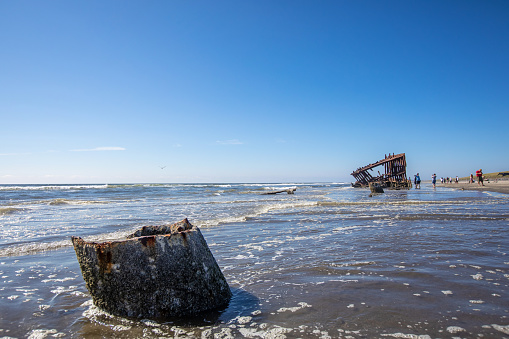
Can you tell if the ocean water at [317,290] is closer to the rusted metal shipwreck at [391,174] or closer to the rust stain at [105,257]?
the rust stain at [105,257]

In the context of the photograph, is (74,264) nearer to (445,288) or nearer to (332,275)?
(332,275)

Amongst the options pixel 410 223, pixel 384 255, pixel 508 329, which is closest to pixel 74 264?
pixel 384 255

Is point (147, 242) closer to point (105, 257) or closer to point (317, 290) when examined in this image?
point (105, 257)

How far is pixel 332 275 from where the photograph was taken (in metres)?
3.88

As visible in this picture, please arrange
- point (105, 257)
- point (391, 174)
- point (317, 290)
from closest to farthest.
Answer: point (105, 257)
point (317, 290)
point (391, 174)

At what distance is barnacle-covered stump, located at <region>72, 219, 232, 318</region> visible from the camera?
106 inches

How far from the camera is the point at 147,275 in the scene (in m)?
2.71

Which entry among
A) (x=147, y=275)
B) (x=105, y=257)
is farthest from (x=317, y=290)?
(x=105, y=257)

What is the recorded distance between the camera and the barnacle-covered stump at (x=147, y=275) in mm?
2699

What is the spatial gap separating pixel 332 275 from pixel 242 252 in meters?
1.88

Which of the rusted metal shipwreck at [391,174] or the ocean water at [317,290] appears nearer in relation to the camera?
the ocean water at [317,290]

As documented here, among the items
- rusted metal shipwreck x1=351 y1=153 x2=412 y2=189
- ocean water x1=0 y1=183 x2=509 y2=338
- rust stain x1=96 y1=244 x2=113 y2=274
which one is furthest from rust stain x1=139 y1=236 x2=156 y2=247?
rusted metal shipwreck x1=351 y1=153 x2=412 y2=189

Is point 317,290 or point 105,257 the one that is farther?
point 317,290

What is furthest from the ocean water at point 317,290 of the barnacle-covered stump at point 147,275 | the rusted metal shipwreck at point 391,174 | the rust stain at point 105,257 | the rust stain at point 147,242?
the rusted metal shipwreck at point 391,174
